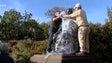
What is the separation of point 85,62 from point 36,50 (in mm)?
7854

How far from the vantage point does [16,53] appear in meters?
21.1

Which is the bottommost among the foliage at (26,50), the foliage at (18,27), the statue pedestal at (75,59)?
the statue pedestal at (75,59)

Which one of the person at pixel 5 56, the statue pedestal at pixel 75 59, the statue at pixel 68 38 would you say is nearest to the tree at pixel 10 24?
the statue at pixel 68 38

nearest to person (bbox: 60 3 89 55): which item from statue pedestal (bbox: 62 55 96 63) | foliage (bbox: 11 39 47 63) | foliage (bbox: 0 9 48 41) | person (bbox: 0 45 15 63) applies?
statue pedestal (bbox: 62 55 96 63)

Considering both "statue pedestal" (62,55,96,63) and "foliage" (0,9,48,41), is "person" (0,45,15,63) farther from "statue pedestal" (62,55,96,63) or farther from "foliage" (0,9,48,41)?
"foliage" (0,9,48,41)

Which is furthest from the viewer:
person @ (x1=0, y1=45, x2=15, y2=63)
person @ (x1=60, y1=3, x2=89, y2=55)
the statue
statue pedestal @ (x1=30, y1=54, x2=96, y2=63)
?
the statue

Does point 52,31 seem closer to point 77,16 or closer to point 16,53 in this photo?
point 77,16

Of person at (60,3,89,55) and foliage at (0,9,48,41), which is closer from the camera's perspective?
person at (60,3,89,55)

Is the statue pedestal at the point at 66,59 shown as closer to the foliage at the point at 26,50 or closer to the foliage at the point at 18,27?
the foliage at the point at 26,50

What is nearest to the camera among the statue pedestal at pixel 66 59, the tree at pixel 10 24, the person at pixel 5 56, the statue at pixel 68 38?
the person at pixel 5 56

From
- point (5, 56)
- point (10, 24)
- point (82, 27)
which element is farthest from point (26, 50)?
point (10, 24)

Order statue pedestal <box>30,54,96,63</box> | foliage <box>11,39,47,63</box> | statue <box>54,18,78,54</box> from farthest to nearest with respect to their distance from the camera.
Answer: foliage <box>11,39,47,63</box> < statue <box>54,18,78,54</box> < statue pedestal <box>30,54,96,63</box>

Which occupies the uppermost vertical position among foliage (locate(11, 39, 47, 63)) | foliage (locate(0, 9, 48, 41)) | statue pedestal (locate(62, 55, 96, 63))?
foliage (locate(0, 9, 48, 41))

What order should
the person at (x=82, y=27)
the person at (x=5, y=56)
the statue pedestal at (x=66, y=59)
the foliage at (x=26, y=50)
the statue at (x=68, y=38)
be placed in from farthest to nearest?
the foliage at (x=26, y=50) → the statue at (x=68, y=38) → the person at (x=82, y=27) → the statue pedestal at (x=66, y=59) → the person at (x=5, y=56)
